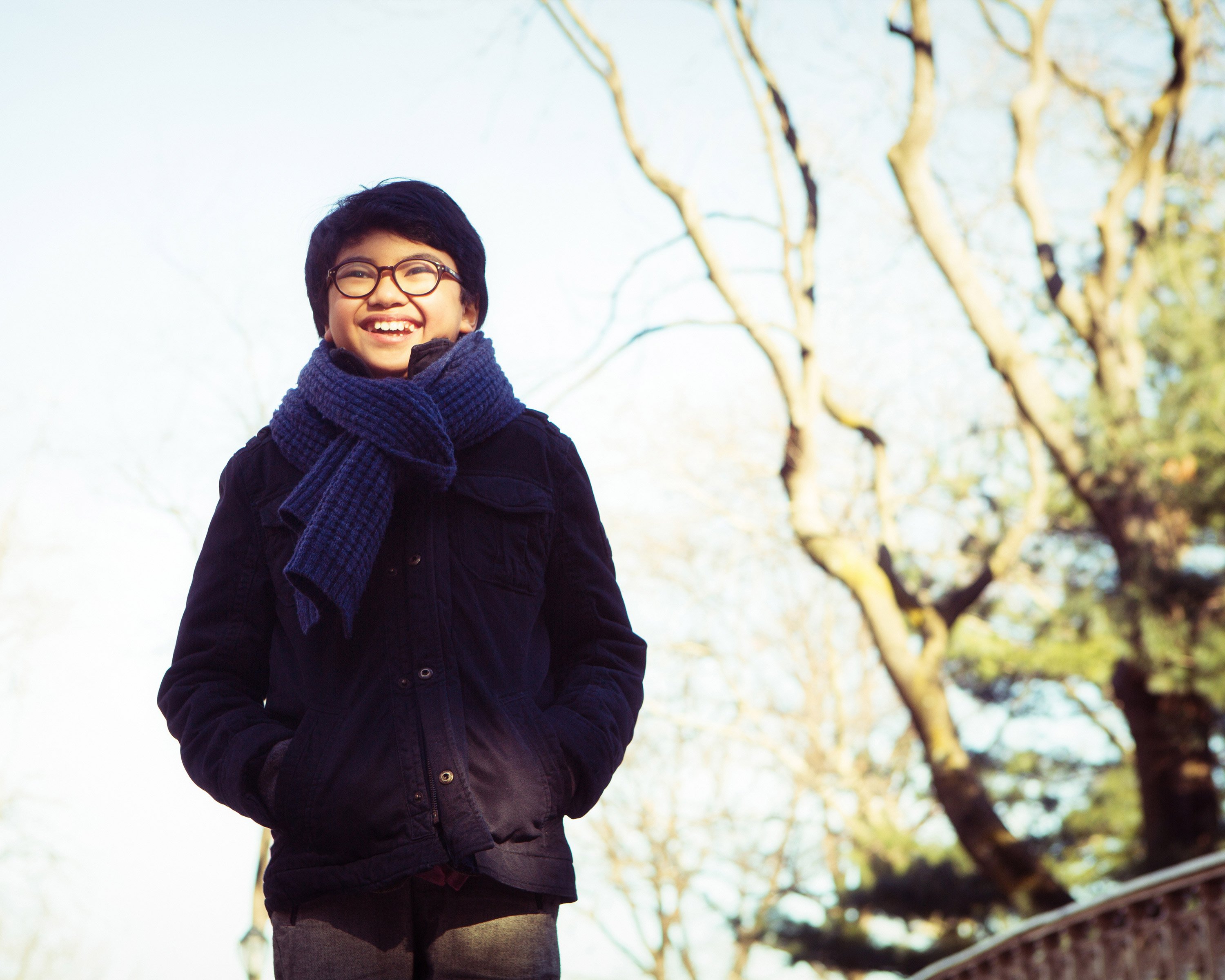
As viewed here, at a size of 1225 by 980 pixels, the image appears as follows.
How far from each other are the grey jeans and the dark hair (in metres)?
0.92

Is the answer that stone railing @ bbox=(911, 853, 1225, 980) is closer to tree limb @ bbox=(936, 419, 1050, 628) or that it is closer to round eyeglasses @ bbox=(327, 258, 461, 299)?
tree limb @ bbox=(936, 419, 1050, 628)

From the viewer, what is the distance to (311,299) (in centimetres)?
192

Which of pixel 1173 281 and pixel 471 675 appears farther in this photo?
pixel 1173 281

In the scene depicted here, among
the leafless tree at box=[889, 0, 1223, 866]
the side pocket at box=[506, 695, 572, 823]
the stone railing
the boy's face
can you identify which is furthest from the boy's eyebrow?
the leafless tree at box=[889, 0, 1223, 866]

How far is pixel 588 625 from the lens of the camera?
5.68ft

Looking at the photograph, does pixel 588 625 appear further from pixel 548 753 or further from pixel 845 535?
pixel 845 535

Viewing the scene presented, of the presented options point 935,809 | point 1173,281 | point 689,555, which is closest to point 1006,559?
point 1173,281

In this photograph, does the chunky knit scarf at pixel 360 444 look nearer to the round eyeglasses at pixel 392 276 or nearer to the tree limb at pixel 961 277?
the round eyeglasses at pixel 392 276

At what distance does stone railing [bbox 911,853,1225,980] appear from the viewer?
4.82 meters

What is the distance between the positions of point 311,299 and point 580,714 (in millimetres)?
840

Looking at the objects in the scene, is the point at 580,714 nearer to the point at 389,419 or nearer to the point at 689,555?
the point at 389,419

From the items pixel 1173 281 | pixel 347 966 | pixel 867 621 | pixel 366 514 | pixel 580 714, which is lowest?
pixel 347 966

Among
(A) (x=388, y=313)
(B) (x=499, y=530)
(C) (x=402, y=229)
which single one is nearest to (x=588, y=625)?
(B) (x=499, y=530)

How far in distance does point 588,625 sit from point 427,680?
31cm
